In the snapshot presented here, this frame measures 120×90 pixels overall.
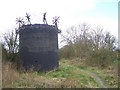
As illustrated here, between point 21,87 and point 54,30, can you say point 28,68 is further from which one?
point 21,87

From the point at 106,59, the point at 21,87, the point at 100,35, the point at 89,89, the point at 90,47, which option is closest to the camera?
the point at 21,87

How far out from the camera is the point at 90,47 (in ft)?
140

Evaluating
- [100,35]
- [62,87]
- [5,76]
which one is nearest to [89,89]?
[62,87]

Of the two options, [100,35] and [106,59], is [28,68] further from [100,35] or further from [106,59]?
[100,35]

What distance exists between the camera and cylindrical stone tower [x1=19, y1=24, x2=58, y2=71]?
996 inches

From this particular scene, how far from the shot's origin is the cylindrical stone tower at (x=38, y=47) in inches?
996

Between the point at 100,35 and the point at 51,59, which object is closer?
the point at 51,59

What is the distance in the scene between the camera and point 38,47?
2530 cm

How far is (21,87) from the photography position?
50.1 ft

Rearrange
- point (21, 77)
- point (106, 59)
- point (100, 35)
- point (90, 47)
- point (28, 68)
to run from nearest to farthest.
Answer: point (21, 77) → point (28, 68) → point (106, 59) → point (90, 47) → point (100, 35)

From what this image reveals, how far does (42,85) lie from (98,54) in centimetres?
1850

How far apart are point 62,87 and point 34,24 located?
36.4ft

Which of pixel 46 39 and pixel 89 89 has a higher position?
pixel 46 39

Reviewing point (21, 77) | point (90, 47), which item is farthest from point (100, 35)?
point (21, 77)
